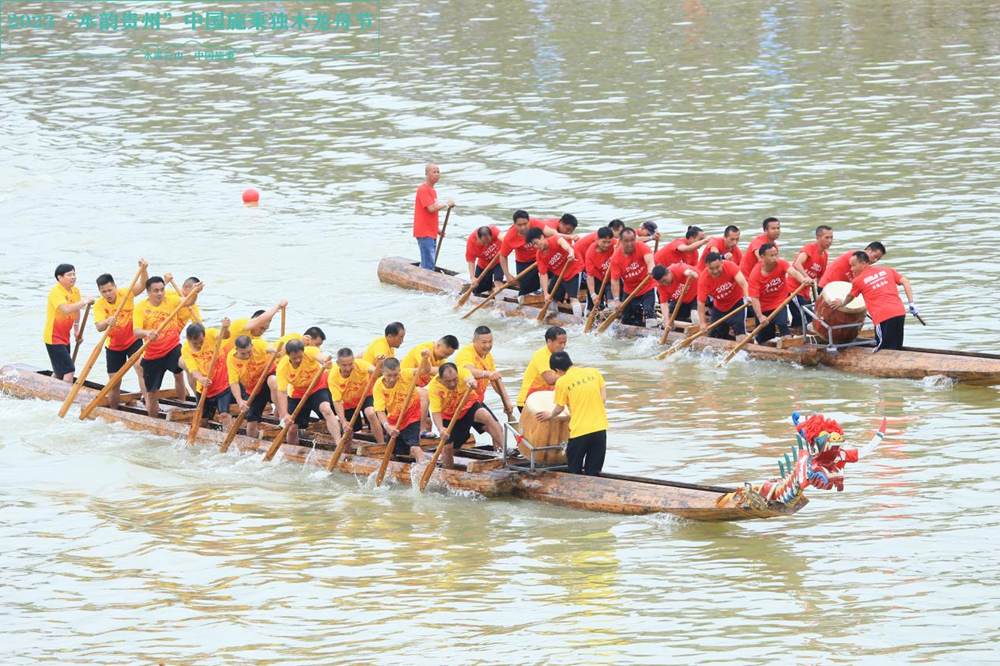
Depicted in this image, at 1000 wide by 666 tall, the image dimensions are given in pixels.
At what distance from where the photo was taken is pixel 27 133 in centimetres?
3425

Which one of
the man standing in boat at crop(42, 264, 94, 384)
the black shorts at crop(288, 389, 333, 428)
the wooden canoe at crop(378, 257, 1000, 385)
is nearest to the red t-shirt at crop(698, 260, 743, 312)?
the wooden canoe at crop(378, 257, 1000, 385)

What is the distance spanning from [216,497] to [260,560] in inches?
76.1

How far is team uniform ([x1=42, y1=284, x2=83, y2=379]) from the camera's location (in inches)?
701

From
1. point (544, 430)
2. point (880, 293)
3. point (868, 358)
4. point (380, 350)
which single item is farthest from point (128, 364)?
point (880, 293)

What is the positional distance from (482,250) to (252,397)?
21.7 feet

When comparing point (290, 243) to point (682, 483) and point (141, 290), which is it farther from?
Result: point (682, 483)

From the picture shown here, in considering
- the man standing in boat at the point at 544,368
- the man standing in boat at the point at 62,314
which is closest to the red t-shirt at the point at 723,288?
the man standing in boat at the point at 544,368

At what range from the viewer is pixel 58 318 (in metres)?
17.8

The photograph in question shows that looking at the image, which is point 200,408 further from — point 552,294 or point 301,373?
point 552,294

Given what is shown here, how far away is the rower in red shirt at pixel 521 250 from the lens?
20438 millimetres

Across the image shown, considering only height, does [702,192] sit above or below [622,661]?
above

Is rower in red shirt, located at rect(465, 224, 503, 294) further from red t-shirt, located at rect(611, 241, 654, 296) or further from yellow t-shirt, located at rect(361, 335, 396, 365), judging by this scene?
yellow t-shirt, located at rect(361, 335, 396, 365)

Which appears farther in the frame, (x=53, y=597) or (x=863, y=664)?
(x=53, y=597)

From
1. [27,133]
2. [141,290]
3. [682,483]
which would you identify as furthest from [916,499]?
[27,133]
